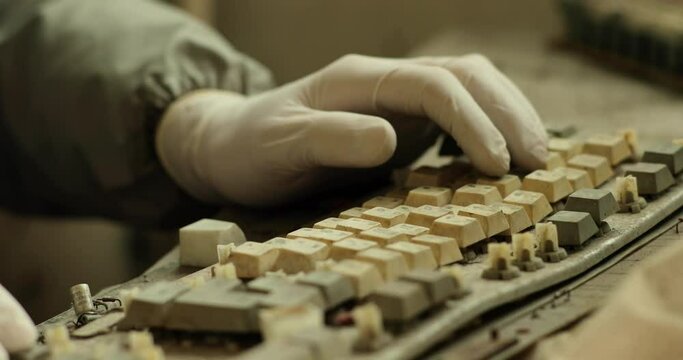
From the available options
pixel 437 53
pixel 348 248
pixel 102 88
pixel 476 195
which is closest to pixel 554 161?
pixel 476 195

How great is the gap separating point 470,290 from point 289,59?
6.17 ft

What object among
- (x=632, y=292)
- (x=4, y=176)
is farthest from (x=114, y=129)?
(x=632, y=292)

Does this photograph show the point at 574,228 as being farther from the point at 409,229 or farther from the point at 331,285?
the point at 331,285

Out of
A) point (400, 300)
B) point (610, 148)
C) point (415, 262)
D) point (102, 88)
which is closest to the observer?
point (400, 300)

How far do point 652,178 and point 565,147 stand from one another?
15 cm

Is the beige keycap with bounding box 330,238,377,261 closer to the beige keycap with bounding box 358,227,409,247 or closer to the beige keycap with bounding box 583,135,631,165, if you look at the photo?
the beige keycap with bounding box 358,227,409,247

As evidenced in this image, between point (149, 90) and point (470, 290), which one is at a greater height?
point (149, 90)

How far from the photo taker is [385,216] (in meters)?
0.90

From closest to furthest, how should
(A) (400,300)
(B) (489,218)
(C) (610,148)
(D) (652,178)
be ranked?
1. (A) (400,300)
2. (B) (489,218)
3. (D) (652,178)
4. (C) (610,148)

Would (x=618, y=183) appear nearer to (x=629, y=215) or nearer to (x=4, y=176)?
(x=629, y=215)

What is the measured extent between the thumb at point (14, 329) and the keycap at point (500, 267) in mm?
370

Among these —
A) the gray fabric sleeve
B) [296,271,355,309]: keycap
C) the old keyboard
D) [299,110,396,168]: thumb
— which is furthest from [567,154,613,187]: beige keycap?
the gray fabric sleeve

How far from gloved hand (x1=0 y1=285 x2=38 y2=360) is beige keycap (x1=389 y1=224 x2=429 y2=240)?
0.32m

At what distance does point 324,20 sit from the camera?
2.49 m
